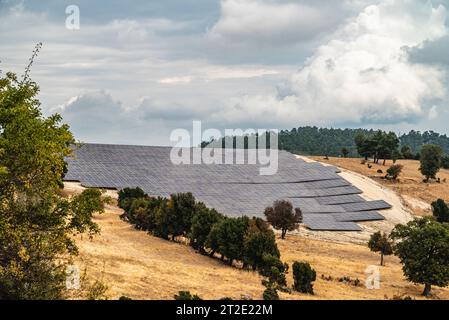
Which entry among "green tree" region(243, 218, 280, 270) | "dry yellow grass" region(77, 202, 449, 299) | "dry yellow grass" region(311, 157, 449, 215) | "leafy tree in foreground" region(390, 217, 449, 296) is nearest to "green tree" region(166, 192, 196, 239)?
"dry yellow grass" region(77, 202, 449, 299)

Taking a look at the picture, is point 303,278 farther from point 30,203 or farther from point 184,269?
point 30,203

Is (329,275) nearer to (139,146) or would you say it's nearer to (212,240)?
(212,240)

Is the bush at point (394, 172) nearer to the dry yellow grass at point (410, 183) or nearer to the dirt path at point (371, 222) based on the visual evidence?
the dry yellow grass at point (410, 183)

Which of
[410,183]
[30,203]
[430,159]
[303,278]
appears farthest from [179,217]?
[430,159]

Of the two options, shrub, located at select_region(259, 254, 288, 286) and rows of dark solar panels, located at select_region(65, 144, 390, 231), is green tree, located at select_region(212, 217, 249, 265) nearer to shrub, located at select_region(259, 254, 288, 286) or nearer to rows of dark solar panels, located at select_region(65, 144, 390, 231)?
shrub, located at select_region(259, 254, 288, 286)
